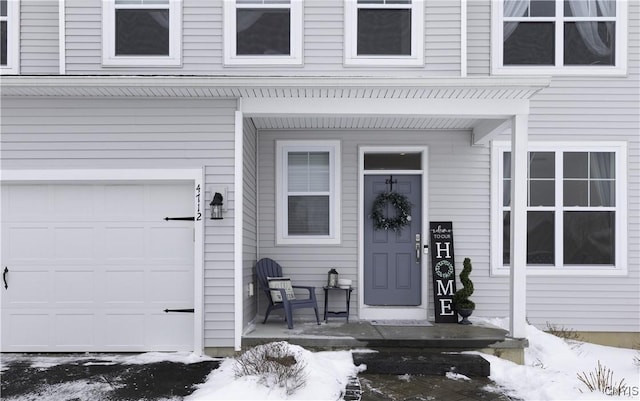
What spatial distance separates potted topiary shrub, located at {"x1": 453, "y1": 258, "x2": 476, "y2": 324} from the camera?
22.4ft

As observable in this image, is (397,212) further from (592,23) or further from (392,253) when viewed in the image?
(592,23)

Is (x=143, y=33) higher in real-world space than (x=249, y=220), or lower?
higher

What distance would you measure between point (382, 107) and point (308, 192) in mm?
1893

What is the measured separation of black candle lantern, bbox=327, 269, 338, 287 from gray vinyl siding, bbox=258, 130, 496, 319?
119 mm

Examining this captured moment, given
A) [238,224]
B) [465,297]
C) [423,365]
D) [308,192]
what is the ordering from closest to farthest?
1. [423,365]
2. [238,224]
3. [465,297]
4. [308,192]

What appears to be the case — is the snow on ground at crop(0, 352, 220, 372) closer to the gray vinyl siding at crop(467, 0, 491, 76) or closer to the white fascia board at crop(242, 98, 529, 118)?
the white fascia board at crop(242, 98, 529, 118)

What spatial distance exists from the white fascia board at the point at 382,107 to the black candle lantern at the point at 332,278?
2274 millimetres

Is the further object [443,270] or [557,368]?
[443,270]

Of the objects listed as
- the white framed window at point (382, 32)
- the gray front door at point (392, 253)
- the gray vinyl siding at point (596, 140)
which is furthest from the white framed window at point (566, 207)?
the white framed window at point (382, 32)

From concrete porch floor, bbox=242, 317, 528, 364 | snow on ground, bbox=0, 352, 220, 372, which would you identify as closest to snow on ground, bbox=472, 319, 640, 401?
concrete porch floor, bbox=242, 317, 528, 364

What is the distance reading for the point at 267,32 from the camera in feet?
21.8

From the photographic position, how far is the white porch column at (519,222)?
19.6 feet

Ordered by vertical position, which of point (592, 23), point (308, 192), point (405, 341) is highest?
point (592, 23)

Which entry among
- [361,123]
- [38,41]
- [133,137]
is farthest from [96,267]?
[361,123]
